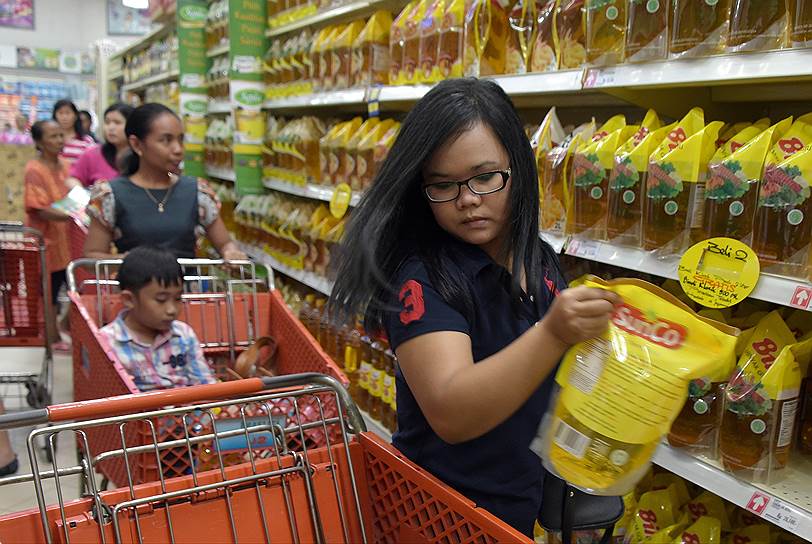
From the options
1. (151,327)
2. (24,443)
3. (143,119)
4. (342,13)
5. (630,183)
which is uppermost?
(342,13)

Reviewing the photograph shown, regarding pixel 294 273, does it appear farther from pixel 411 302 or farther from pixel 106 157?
pixel 411 302

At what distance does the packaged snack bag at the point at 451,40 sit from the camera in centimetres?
245

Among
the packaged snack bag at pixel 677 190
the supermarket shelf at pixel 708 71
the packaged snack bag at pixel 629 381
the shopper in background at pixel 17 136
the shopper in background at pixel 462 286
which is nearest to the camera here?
the packaged snack bag at pixel 629 381

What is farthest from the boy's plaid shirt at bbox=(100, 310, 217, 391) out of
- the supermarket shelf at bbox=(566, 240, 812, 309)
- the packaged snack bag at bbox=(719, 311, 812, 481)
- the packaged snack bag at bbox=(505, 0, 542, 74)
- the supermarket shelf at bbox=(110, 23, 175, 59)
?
the supermarket shelf at bbox=(110, 23, 175, 59)

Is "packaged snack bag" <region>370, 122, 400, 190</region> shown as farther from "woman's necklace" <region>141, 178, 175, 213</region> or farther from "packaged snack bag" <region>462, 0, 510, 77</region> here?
"woman's necklace" <region>141, 178, 175, 213</region>

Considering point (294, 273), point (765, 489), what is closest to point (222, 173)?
point (294, 273)

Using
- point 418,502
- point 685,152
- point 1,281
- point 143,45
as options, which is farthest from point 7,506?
point 143,45

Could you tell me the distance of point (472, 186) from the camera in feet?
3.61

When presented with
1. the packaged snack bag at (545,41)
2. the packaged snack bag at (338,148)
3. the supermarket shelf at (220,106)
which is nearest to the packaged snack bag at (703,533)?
the packaged snack bag at (545,41)

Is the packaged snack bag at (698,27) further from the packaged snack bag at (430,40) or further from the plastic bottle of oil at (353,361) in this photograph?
the plastic bottle of oil at (353,361)

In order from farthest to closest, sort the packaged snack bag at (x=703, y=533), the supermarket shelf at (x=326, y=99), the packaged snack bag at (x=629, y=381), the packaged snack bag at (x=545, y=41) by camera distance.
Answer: the supermarket shelf at (x=326, y=99)
the packaged snack bag at (x=545, y=41)
the packaged snack bag at (x=703, y=533)
the packaged snack bag at (x=629, y=381)

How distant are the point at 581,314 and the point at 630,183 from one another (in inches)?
40.0

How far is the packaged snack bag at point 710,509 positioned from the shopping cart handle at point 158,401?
1.02 meters

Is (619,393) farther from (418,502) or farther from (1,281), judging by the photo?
(1,281)
